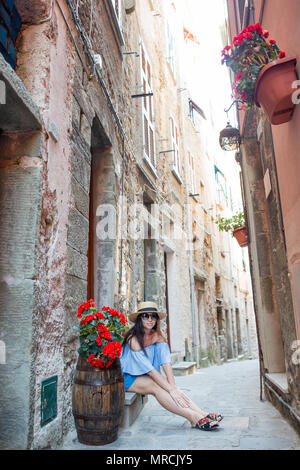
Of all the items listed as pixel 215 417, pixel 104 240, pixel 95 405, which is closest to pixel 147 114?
pixel 104 240

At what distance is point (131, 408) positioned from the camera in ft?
9.93

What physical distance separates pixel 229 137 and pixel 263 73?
2.93 m

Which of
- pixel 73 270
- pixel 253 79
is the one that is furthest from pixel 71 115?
pixel 253 79

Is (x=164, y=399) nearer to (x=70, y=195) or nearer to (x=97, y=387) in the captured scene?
(x=97, y=387)

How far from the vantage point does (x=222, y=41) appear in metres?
9.98

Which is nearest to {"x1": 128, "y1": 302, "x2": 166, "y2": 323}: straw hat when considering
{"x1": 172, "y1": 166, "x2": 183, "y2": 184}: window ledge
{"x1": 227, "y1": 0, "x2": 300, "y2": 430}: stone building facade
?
{"x1": 227, "y1": 0, "x2": 300, "y2": 430}: stone building facade

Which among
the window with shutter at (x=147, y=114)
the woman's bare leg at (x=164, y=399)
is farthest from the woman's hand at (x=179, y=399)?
the window with shutter at (x=147, y=114)

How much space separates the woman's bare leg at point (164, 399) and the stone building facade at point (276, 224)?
74 cm

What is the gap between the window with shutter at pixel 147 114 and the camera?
666cm

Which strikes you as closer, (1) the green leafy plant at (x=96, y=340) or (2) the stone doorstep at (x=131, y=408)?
(1) the green leafy plant at (x=96, y=340)

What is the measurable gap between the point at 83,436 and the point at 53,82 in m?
2.52

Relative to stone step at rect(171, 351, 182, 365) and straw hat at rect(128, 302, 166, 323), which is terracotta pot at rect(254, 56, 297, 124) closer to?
straw hat at rect(128, 302, 166, 323)

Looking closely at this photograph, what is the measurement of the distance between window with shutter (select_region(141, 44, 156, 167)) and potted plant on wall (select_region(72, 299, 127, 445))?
173 inches
